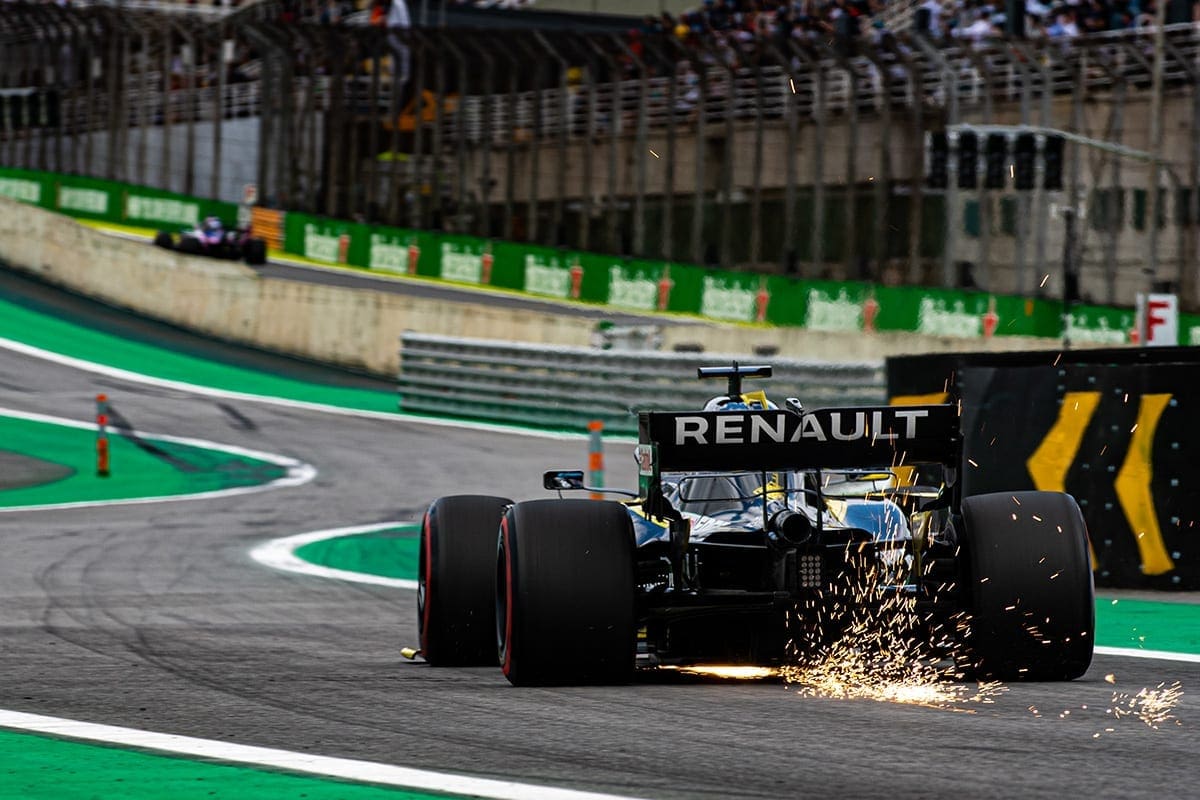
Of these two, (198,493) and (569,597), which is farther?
(198,493)

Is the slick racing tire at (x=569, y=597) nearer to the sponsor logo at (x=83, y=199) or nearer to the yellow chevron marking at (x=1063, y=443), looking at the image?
the yellow chevron marking at (x=1063, y=443)

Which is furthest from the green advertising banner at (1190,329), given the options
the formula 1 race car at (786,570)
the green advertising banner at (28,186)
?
the green advertising banner at (28,186)

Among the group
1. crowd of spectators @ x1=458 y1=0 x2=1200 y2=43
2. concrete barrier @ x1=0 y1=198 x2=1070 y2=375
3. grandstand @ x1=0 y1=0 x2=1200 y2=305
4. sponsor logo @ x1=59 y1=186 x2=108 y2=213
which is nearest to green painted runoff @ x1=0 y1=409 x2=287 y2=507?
concrete barrier @ x1=0 y1=198 x2=1070 y2=375

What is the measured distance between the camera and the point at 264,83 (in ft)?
173

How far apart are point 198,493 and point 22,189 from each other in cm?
3243

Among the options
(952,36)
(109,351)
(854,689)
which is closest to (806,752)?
(854,689)

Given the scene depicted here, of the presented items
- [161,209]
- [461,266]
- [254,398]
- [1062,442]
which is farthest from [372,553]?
[161,209]

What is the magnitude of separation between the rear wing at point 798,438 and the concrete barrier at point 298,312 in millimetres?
23217

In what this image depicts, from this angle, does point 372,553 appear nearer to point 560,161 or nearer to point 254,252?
point 254,252

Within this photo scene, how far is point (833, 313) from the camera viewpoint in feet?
129

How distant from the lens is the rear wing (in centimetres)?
823

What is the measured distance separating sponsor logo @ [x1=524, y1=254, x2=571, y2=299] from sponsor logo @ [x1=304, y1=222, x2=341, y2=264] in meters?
5.75

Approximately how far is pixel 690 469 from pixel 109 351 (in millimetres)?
28533

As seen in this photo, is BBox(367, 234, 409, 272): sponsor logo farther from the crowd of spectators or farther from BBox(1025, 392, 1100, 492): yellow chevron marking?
BBox(1025, 392, 1100, 492): yellow chevron marking
